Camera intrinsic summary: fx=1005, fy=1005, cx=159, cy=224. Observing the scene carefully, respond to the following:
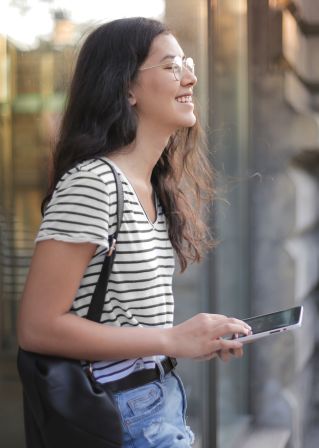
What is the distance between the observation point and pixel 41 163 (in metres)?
3.36

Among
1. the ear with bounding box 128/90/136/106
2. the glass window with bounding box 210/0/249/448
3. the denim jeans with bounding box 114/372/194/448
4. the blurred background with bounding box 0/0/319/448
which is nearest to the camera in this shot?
the denim jeans with bounding box 114/372/194/448

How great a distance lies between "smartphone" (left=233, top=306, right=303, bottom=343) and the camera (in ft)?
7.38

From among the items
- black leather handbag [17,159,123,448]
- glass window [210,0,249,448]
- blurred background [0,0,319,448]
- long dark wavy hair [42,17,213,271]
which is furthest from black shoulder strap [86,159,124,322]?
glass window [210,0,249,448]

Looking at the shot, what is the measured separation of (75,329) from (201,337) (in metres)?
0.28

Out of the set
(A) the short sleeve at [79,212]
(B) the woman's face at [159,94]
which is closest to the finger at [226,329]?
(A) the short sleeve at [79,212]

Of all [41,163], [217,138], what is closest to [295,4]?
[217,138]

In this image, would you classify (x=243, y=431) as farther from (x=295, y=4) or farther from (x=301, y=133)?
(x=295, y=4)

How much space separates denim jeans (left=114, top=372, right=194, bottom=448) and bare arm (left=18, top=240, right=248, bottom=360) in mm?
103

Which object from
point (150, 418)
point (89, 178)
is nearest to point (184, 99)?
point (89, 178)

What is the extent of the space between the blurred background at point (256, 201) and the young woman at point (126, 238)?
4.59 feet

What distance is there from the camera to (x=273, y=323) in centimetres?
231

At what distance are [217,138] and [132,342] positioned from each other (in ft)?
10.0

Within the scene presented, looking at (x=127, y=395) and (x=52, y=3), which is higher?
(x=52, y=3)

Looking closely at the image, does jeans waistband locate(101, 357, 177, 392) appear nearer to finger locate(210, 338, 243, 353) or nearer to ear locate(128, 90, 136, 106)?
finger locate(210, 338, 243, 353)
